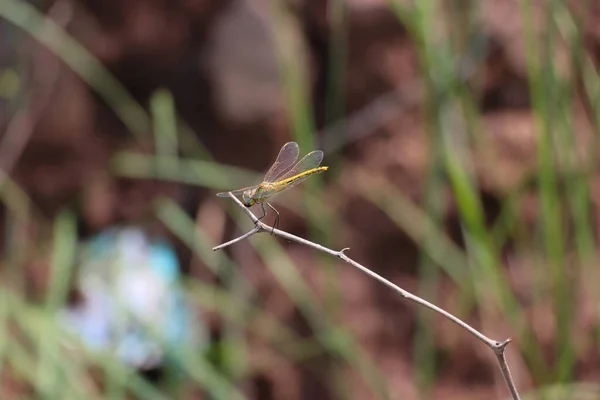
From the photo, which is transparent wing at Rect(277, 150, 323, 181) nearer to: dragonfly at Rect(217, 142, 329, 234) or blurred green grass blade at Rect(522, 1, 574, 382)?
dragonfly at Rect(217, 142, 329, 234)

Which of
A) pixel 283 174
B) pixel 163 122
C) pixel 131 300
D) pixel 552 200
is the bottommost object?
pixel 283 174

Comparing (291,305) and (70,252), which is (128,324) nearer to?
(70,252)

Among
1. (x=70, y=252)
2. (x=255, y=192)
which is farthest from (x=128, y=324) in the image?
Answer: (x=255, y=192)

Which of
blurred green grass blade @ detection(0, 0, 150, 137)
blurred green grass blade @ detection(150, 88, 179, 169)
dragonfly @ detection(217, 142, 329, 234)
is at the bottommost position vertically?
dragonfly @ detection(217, 142, 329, 234)

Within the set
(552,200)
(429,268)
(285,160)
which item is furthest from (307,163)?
(429,268)

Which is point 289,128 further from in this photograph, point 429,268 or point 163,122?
point 429,268

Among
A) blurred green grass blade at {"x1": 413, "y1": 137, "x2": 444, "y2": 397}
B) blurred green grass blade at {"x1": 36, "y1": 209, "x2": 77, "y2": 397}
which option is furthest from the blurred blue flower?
blurred green grass blade at {"x1": 413, "y1": 137, "x2": 444, "y2": 397}
